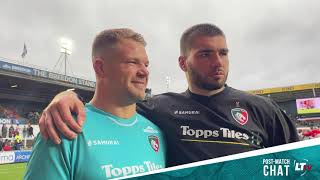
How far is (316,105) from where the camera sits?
118ft

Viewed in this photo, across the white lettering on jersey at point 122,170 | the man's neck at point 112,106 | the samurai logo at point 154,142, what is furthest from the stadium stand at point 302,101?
the white lettering on jersey at point 122,170

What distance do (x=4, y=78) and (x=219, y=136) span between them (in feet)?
77.7

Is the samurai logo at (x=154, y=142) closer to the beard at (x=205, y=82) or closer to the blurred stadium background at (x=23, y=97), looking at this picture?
the beard at (x=205, y=82)

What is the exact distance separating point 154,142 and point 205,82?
0.46m

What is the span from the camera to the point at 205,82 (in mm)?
1939

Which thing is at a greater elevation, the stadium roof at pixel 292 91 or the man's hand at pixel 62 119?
the stadium roof at pixel 292 91

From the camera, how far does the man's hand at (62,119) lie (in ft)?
4.61

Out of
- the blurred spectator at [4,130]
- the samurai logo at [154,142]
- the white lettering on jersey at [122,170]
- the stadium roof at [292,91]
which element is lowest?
the white lettering on jersey at [122,170]

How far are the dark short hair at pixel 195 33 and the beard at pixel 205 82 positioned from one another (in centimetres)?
15

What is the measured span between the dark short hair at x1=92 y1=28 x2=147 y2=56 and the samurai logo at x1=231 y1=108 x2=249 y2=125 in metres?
0.68

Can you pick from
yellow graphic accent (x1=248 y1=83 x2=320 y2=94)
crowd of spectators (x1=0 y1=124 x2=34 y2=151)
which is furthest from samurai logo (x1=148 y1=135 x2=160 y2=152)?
yellow graphic accent (x1=248 y1=83 x2=320 y2=94)

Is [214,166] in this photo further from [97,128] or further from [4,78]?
[4,78]

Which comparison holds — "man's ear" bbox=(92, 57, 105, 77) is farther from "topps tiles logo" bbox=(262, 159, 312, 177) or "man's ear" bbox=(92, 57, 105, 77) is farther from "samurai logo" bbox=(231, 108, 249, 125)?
"topps tiles logo" bbox=(262, 159, 312, 177)

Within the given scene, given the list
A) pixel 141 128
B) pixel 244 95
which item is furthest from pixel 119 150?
pixel 244 95
